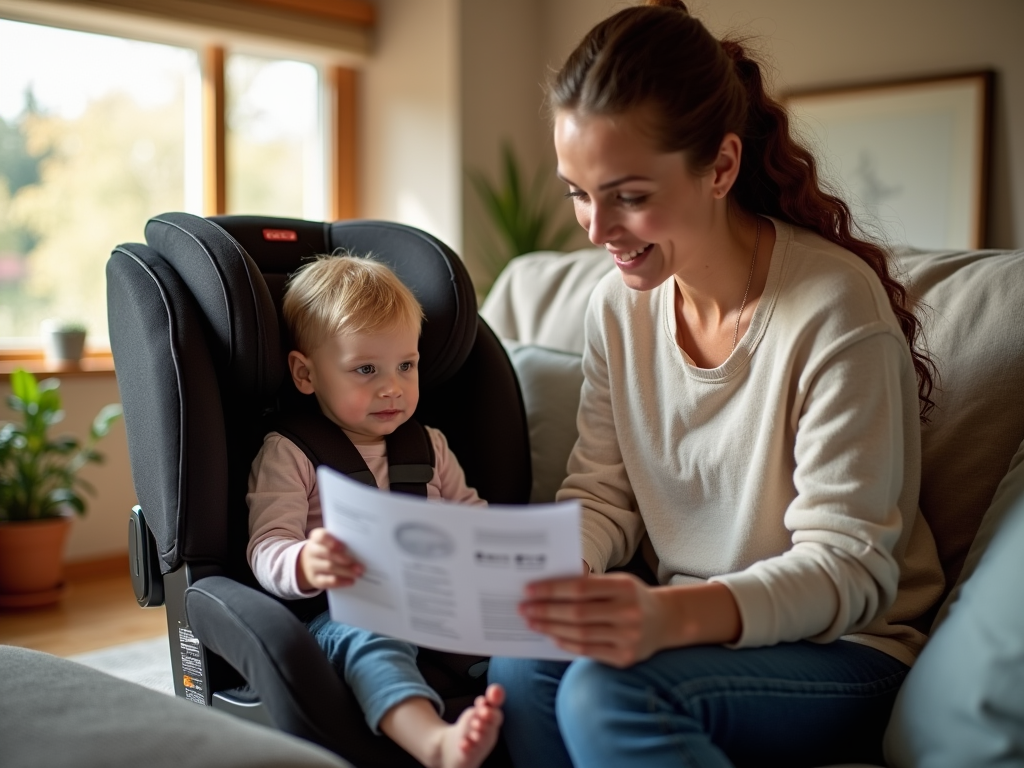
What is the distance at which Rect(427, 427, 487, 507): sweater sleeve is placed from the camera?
1.74m

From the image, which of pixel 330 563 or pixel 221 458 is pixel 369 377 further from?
pixel 330 563

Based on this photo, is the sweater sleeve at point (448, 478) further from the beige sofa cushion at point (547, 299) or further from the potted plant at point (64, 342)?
the potted plant at point (64, 342)

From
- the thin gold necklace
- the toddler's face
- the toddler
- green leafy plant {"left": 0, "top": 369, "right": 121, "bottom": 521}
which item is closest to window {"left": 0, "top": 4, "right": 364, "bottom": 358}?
green leafy plant {"left": 0, "top": 369, "right": 121, "bottom": 521}

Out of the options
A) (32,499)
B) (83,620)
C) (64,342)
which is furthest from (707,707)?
(64,342)

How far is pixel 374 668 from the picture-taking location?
1332 mm

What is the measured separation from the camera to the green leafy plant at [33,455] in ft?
10.7

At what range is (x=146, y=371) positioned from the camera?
5.00 feet

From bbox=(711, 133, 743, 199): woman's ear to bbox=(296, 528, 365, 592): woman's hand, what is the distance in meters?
0.67

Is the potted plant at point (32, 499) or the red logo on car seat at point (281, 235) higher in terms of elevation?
the red logo on car seat at point (281, 235)

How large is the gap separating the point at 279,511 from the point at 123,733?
46 centimetres

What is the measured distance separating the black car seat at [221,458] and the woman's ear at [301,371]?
0.02m

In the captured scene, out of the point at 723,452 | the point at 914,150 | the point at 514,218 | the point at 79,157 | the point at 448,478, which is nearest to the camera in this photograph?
the point at 723,452

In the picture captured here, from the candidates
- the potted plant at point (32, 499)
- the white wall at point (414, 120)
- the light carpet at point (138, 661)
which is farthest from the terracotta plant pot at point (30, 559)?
the white wall at point (414, 120)

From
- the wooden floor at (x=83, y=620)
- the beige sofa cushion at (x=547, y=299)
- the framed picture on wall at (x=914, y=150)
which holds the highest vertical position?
the framed picture on wall at (x=914, y=150)
